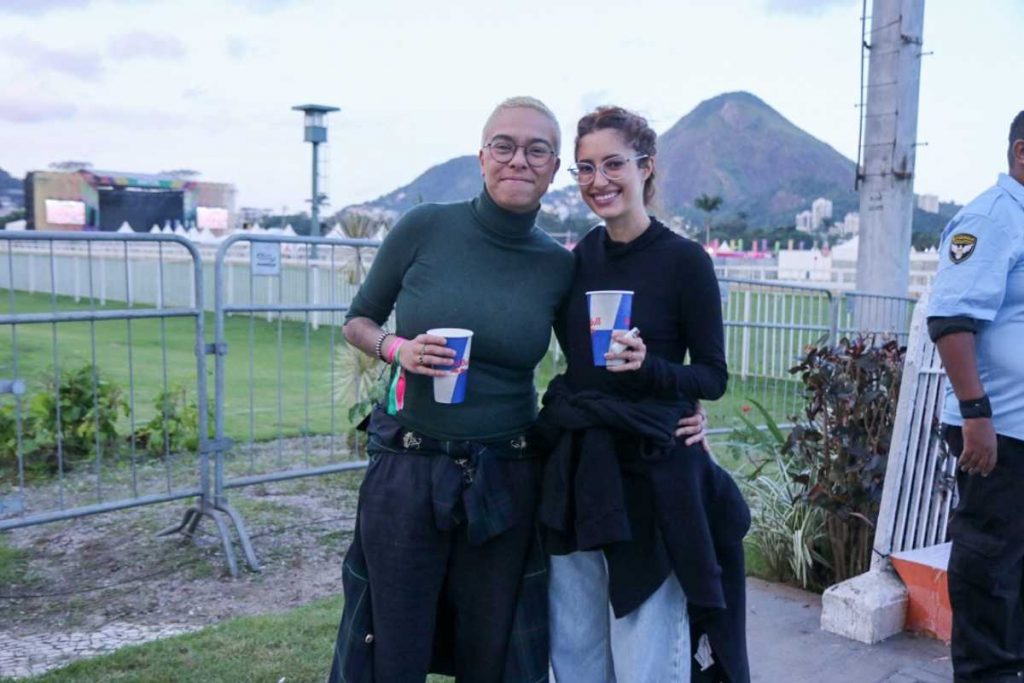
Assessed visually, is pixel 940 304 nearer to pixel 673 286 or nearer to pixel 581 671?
pixel 673 286

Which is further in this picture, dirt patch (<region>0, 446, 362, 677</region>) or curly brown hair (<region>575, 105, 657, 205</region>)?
dirt patch (<region>0, 446, 362, 677</region>)

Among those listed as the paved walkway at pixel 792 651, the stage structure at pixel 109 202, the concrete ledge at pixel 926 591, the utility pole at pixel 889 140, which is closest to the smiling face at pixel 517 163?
the paved walkway at pixel 792 651

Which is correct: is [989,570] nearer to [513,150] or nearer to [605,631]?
[605,631]

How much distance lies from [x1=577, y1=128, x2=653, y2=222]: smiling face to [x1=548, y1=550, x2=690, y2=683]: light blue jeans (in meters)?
0.92

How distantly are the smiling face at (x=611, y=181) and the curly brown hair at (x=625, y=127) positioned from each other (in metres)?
0.02

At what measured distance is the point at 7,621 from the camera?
13.9 ft

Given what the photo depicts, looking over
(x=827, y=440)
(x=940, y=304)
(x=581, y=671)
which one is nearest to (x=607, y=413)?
(x=581, y=671)

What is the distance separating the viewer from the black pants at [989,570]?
2920 mm

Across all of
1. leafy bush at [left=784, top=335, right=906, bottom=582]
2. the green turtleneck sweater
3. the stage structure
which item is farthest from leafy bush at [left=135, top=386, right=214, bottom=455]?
the stage structure

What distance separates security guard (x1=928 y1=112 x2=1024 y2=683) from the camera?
290cm

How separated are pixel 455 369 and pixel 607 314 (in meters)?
0.40

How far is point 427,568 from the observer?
2.46m

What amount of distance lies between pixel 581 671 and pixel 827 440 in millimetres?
2395

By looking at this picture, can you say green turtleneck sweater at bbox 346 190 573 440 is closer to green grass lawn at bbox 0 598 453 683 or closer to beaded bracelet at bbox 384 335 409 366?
beaded bracelet at bbox 384 335 409 366
